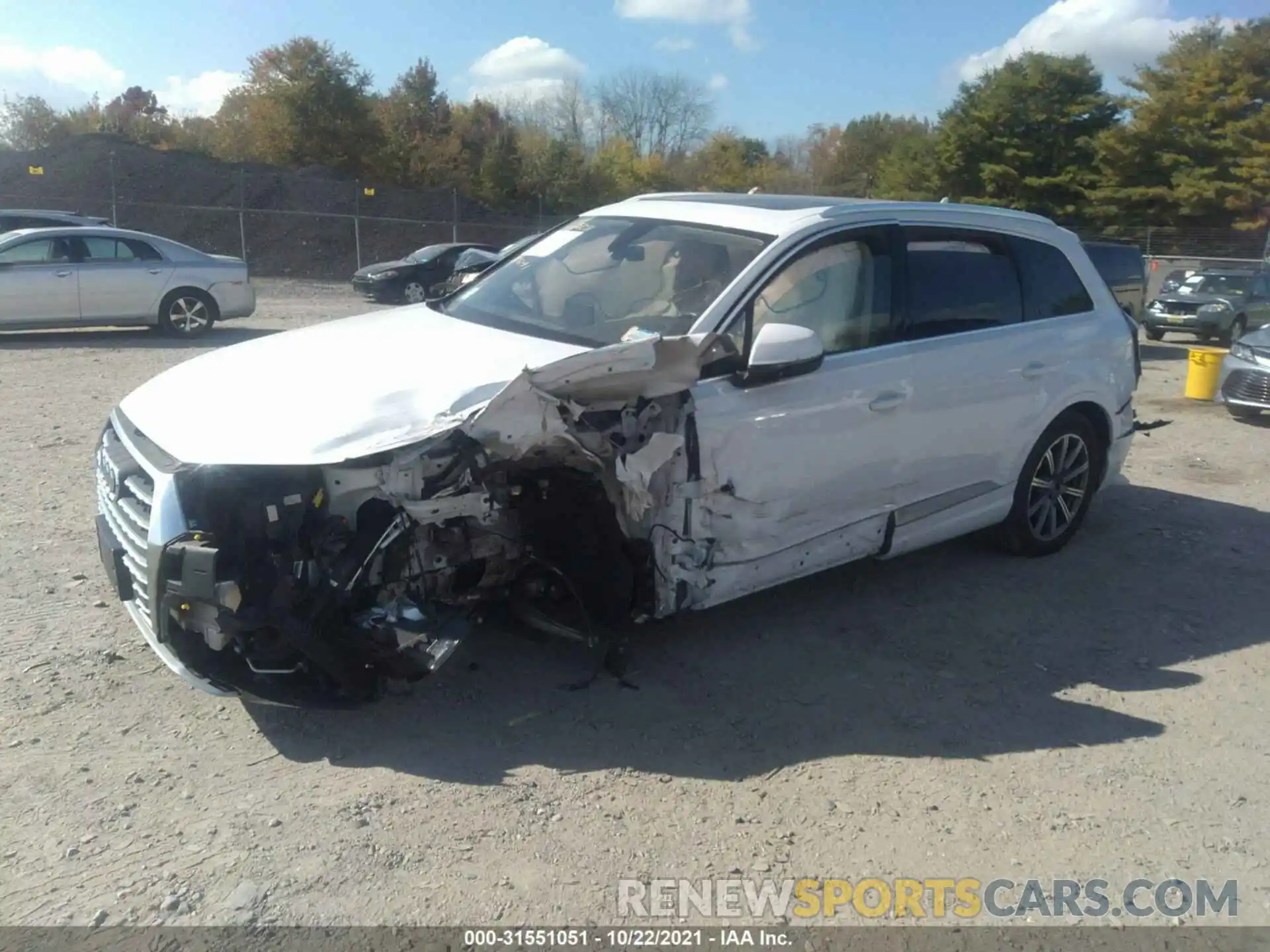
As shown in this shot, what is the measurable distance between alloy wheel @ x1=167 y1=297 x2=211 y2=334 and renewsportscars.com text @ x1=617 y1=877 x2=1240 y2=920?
13790 millimetres

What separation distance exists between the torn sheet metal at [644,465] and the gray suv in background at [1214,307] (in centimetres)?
1998

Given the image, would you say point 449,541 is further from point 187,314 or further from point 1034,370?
point 187,314

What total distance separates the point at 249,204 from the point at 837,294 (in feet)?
110

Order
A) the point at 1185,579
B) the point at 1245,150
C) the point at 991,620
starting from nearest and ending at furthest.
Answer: the point at 991,620, the point at 1185,579, the point at 1245,150

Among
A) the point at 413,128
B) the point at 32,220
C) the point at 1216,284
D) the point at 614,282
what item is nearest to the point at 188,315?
the point at 32,220

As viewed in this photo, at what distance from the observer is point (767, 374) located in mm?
4426

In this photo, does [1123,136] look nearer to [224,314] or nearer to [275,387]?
[224,314]

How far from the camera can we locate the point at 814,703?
438 cm

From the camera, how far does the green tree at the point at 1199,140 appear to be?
40.5m

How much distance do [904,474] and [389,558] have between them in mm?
2498

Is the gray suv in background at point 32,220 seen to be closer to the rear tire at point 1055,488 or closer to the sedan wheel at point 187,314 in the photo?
the sedan wheel at point 187,314

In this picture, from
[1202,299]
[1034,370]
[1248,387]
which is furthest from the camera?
[1202,299]

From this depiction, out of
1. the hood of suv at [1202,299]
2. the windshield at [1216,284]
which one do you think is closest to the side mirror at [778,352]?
the hood of suv at [1202,299]

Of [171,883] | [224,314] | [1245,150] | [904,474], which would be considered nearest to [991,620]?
[904,474]
